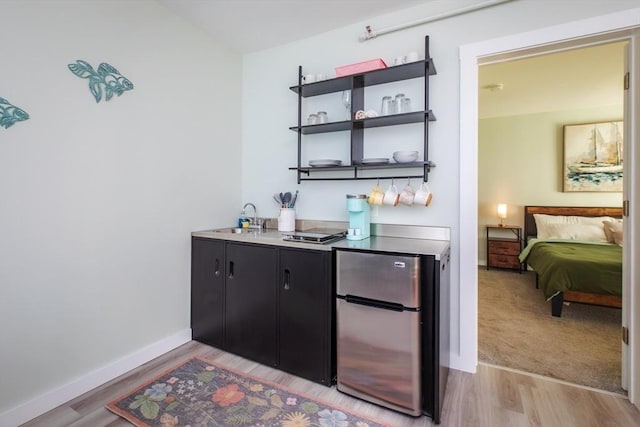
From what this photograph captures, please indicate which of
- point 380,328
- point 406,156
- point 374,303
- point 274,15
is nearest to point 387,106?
point 406,156

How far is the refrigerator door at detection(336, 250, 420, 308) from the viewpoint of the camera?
4.89 feet

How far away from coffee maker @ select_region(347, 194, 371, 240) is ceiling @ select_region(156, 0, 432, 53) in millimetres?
1411

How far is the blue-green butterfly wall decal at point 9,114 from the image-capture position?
4.66ft

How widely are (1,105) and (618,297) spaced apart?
4714 mm

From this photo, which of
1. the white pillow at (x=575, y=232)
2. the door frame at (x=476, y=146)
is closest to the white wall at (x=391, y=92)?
the door frame at (x=476, y=146)

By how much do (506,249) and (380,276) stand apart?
4.20 metres

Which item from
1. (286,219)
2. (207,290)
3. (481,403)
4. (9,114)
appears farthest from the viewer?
(286,219)

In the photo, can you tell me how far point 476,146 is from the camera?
1.94 m

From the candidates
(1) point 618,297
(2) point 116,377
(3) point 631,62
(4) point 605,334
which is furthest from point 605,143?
(2) point 116,377

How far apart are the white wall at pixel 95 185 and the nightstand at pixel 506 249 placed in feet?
14.7

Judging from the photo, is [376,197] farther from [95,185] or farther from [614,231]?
[614,231]

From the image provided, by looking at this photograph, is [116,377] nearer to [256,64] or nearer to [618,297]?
[256,64]

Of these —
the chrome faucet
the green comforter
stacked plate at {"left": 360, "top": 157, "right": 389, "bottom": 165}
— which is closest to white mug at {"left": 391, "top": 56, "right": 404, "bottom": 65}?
stacked plate at {"left": 360, "top": 157, "right": 389, "bottom": 165}

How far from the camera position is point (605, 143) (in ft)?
14.1
